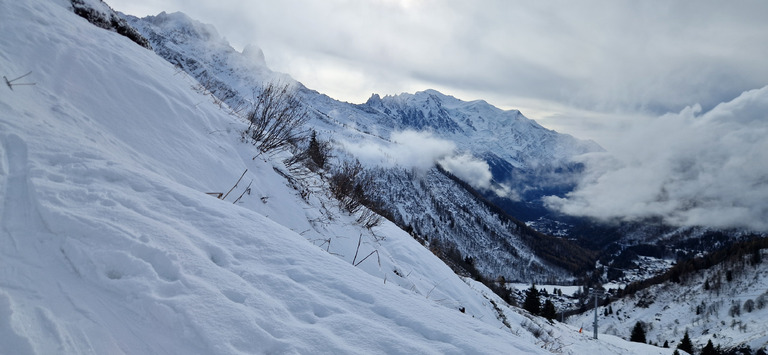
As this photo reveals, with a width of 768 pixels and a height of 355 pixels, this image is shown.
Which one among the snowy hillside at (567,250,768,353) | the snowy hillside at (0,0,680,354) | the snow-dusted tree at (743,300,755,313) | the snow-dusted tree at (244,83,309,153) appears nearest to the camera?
the snowy hillside at (0,0,680,354)

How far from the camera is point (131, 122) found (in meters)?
4.12

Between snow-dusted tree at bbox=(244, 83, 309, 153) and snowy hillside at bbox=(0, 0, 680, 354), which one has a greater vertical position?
snow-dusted tree at bbox=(244, 83, 309, 153)

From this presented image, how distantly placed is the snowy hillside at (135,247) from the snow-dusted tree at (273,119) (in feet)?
5.25

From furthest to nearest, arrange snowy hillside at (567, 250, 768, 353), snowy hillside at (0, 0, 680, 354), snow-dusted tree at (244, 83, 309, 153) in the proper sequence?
snowy hillside at (567, 250, 768, 353) < snow-dusted tree at (244, 83, 309, 153) < snowy hillside at (0, 0, 680, 354)

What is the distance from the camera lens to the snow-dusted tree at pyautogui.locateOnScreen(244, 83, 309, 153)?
6.47 metres

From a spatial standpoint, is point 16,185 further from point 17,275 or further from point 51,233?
point 17,275

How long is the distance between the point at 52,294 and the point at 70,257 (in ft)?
0.93

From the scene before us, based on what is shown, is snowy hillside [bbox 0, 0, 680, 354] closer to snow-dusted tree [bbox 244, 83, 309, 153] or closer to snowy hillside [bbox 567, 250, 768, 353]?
snow-dusted tree [bbox 244, 83, 309, 153]

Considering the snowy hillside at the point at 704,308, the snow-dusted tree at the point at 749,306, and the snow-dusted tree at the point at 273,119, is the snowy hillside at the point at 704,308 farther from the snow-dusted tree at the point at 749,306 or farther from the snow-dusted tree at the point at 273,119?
the snow-dusted tree at the point at 273,119

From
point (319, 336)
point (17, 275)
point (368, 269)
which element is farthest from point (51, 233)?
point (368, 269)

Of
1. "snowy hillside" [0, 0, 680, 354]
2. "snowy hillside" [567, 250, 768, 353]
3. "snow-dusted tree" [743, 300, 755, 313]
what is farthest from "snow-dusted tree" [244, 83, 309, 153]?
"snow-dusted tree" [743, 300, 755, 313]

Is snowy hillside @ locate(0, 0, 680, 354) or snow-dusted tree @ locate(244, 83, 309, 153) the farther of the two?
snow-dusted tree @ locate(244, 83, 309, 153)

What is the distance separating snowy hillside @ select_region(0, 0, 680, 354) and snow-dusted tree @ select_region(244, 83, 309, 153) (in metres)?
1.60

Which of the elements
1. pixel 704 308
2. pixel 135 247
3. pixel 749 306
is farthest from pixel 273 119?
pixel 749 306
